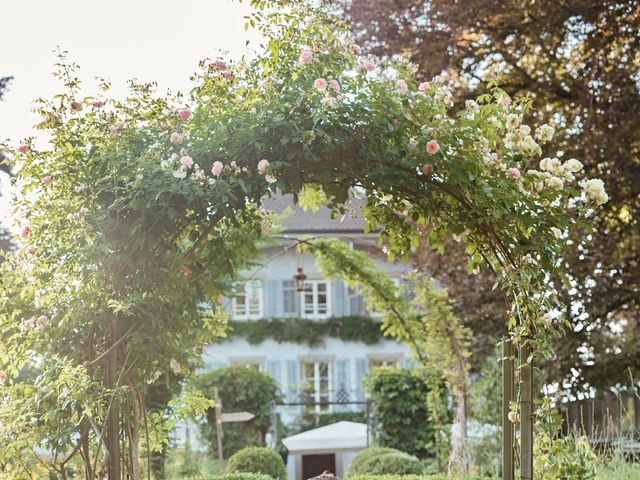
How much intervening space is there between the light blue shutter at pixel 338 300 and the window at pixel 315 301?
119 mm

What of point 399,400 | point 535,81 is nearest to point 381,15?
point 535,81

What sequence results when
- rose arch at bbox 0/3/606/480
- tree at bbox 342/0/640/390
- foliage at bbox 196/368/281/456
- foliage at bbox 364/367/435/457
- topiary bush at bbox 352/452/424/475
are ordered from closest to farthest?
rose arch at bbox 0/3/606/480 → topiary bush at bbox 352/452/424/475 → tree at bbox 342/0/640/390 → foliage at bbox 364/367/435/457 → foliage at bbox 196/368/281/456

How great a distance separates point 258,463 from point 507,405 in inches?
281

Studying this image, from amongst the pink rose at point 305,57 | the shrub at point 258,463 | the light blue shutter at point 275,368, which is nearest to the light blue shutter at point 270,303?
the light blue shutter at point 275,368

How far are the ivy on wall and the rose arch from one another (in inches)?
679

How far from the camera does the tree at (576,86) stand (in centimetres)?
1136

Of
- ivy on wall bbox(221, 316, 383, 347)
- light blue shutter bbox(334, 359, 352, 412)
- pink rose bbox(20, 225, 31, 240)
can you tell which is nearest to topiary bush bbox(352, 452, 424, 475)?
pink rose bbox(20, 225, 31, 240)

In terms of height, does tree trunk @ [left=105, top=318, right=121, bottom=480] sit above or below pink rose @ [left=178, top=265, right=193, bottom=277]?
below

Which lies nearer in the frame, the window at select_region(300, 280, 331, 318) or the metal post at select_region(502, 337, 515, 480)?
the metal post at select_region(502, 337, 515, 480)

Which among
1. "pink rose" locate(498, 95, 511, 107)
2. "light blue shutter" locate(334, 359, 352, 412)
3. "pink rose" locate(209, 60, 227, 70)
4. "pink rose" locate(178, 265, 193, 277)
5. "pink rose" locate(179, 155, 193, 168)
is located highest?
"pink rose" locate(209, 60, 227, 70)

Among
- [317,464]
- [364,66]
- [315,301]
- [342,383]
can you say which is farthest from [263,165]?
[315,301]

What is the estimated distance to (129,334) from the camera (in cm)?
502

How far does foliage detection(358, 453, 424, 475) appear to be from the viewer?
439 inches

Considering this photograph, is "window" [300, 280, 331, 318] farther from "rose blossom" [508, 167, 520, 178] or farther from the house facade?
"rose blossom" [508, 167, 520, 178]
